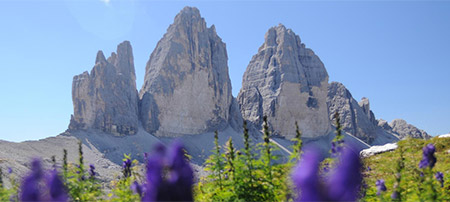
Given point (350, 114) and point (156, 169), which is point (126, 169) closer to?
Result: point (156, 169)

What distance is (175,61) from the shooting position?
10506cm

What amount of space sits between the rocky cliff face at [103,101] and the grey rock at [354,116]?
8945 centimetres

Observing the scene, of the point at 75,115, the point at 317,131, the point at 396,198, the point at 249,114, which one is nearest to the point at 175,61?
the point at 75,115

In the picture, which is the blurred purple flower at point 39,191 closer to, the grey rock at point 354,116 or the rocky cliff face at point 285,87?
the rocky cliff face at point 285,87

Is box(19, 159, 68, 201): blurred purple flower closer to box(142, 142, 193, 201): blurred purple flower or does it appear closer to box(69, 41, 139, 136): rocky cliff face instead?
box(142, 142, 193, 201): blurred purple flower

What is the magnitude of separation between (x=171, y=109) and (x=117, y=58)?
27251mm

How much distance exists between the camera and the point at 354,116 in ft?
486

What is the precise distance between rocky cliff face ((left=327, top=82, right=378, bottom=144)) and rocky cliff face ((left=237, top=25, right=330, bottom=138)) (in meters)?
16.3

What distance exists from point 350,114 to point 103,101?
109 metres

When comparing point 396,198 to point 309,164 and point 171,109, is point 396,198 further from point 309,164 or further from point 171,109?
point 171,109

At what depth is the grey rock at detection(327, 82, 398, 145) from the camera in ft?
477

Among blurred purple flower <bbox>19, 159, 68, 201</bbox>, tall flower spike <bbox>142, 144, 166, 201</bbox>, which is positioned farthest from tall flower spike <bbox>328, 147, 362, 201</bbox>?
blurred purple flower <bbox>19, 159, 68, 201</bbox>

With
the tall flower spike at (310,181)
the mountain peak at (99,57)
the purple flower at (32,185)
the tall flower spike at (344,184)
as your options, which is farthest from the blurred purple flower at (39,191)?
the mountain peak at (99,57)

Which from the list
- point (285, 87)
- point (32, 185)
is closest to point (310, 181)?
point (32, 185)
